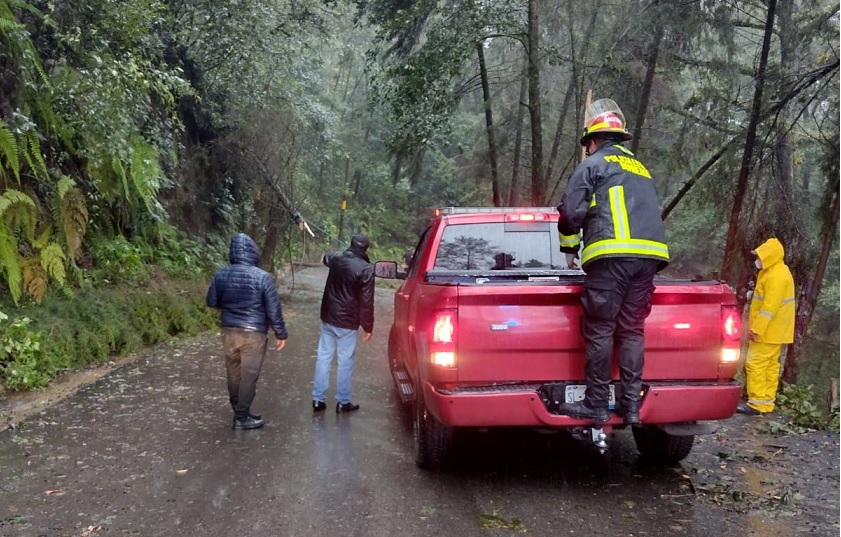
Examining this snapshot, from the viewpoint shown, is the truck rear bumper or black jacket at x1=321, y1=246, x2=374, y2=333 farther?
black jacket at x1=321, y1=246, x2=374, y2=333

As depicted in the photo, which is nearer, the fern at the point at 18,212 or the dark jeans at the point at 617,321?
the dark jeans at the point at 617,321

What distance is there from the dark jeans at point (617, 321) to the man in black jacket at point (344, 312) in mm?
2965

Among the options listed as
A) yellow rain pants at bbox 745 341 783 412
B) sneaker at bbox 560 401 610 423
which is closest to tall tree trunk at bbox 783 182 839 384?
yellow rain pants at bbox 745 341 783 412

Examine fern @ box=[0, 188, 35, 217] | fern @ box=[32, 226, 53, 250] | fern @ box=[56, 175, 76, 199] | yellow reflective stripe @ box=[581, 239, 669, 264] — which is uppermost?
fern @ box=[56, 175, 76, 199]

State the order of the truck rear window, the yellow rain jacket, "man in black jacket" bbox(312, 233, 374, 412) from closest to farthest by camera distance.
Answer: the truck rear window < "man in black jacket" bbox(312, 233, 374, 412) < the yellow rain jacket

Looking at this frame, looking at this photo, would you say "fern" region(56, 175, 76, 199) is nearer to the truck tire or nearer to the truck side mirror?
the truck side mirror

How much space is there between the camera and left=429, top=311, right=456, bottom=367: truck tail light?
14.1 feet

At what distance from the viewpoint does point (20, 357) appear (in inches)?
286

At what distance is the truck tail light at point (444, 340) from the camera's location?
431 centimetres

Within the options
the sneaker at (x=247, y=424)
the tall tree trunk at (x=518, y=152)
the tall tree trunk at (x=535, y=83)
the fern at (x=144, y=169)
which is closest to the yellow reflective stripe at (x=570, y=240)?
the sneaker at (x=247, y=424)

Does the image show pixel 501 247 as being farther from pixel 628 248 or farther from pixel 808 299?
pixel 808 299

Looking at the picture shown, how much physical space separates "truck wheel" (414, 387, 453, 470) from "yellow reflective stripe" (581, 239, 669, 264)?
5.39ft

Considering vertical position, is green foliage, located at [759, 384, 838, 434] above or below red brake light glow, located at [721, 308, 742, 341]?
below

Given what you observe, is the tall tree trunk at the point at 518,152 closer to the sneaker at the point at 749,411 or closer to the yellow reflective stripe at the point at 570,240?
the sneaker at the point at 749,411
